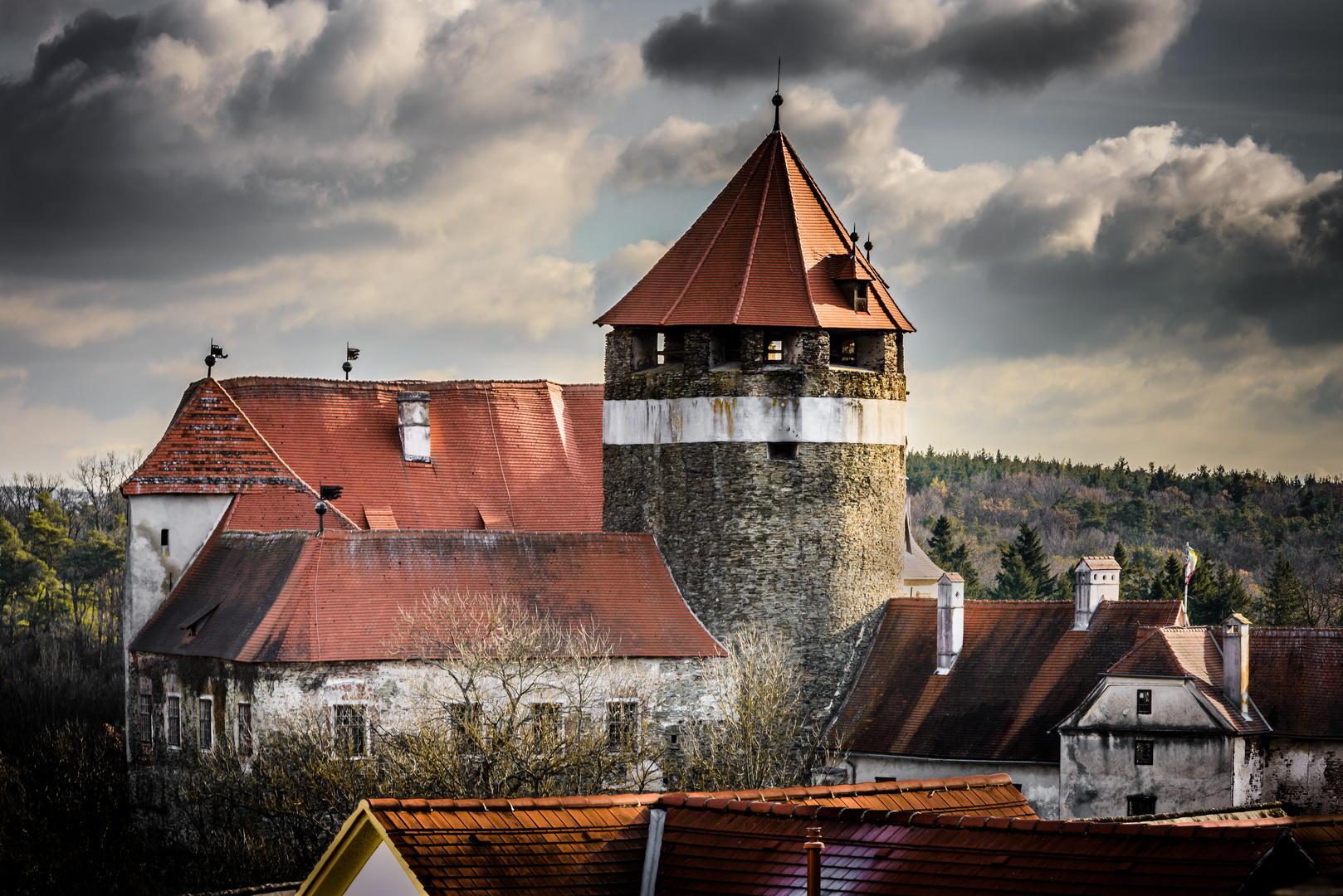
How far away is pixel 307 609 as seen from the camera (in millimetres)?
33844

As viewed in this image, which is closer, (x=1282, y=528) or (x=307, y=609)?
(x=307, y=609)

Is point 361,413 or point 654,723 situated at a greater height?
point 361,413

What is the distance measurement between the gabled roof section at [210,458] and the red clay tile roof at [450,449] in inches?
61.6

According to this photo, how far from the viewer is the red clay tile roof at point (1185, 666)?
33.4 m

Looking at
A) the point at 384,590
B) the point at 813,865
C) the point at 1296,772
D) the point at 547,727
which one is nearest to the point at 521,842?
the point at 813,865

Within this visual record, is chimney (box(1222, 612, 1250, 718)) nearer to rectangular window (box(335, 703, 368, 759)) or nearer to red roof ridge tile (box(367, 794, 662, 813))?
rectangular window (box(335, 703, 368, 759))

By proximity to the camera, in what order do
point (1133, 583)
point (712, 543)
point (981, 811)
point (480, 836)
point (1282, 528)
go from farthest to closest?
point (1282, 528) → point (1133, 583) → point (712, 543) → point (981, 811) → point (480, 836)

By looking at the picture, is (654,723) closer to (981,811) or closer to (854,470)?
(854,470)

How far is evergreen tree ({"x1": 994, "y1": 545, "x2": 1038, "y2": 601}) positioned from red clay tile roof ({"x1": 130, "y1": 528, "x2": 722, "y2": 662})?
44.7 metres

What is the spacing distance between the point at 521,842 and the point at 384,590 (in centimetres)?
1891

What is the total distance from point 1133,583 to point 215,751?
178ft

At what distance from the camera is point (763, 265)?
37812 millimetres

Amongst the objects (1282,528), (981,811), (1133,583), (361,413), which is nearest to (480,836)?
(981,811)

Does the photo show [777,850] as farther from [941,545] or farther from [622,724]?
[941,545]
